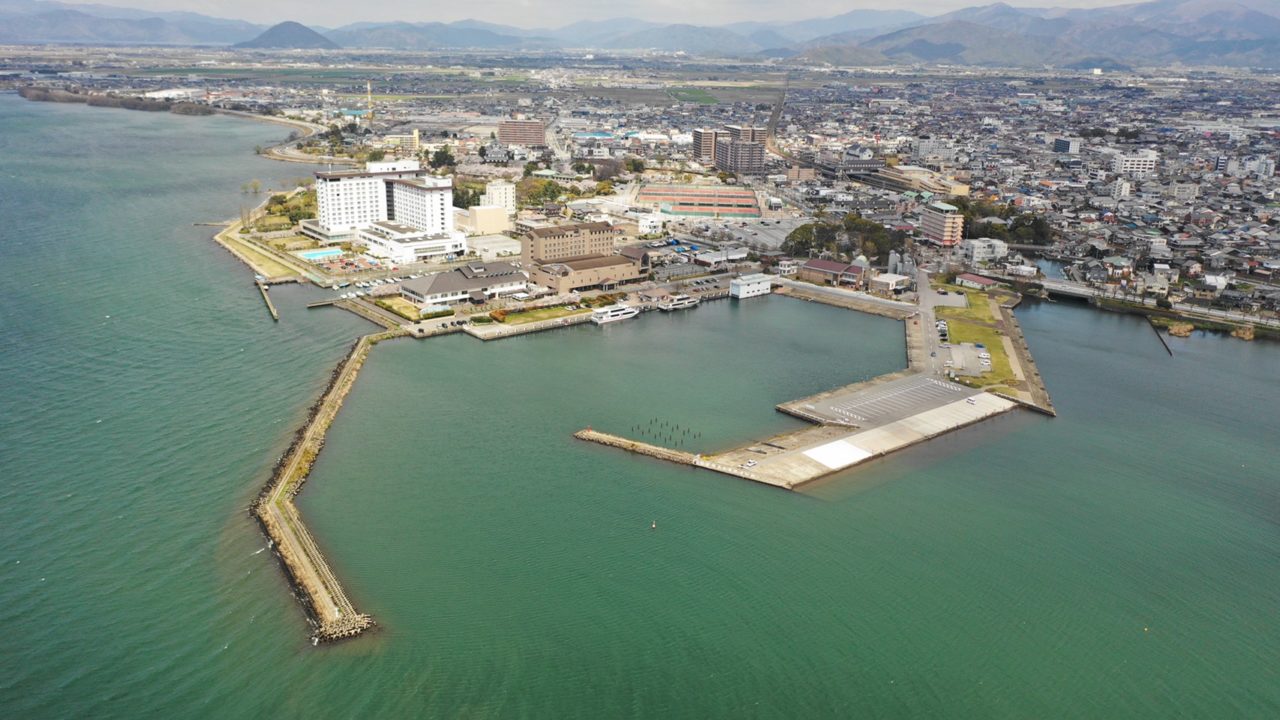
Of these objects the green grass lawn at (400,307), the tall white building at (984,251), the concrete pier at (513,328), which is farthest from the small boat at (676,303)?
the tall white building at (984,251)

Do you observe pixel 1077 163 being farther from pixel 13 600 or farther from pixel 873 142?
pixel 13 600

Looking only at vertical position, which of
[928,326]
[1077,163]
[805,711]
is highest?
[1077,163]

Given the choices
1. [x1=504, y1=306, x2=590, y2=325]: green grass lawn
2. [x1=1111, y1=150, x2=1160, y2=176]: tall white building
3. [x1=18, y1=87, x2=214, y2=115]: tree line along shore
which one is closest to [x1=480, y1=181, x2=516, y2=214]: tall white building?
[x1=504, y1=306, x2=590, y2=325]: green grass lawn

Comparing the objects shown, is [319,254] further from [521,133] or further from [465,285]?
[521,133]

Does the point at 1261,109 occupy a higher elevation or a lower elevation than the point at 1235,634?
higher

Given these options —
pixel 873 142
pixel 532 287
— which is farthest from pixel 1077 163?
pixel 532 287

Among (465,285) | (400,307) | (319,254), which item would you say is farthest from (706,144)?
(400,307)

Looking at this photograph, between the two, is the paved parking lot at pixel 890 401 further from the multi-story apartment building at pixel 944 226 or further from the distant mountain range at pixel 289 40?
the distant mountain range at pixel 289 40

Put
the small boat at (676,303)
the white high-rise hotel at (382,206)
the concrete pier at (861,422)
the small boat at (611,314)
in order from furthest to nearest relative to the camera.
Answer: the white high-rise hotel at (382,206)
the small boat at (676,303)
the small boat at (611,314)
the concrete pier at (861,422)
